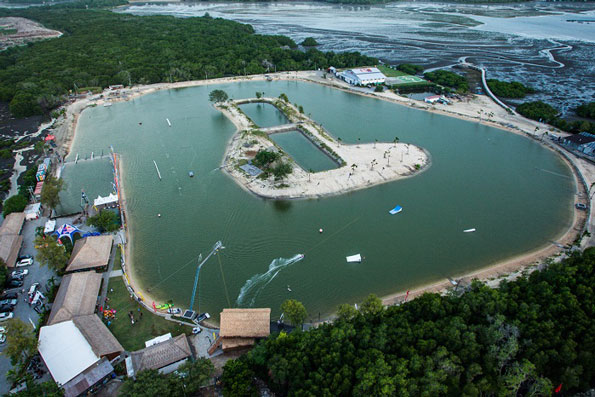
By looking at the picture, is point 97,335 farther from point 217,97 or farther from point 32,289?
point 217,97

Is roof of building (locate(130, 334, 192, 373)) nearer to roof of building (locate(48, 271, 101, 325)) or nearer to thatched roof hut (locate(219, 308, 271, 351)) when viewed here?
thatched roof hut (locate(219, 308, 271, 351))

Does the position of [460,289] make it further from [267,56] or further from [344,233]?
[267,56]

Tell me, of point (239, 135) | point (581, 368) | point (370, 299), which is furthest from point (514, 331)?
point (239, 135)

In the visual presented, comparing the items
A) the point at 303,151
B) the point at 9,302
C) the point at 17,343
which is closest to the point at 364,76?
the point at 303,151

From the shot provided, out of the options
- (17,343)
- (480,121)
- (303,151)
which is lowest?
(17,343)

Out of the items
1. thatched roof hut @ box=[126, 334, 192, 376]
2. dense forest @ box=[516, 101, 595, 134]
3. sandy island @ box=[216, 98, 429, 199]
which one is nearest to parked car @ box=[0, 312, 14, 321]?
thatched roof hut @ box=[126, 334, 192, 376]
